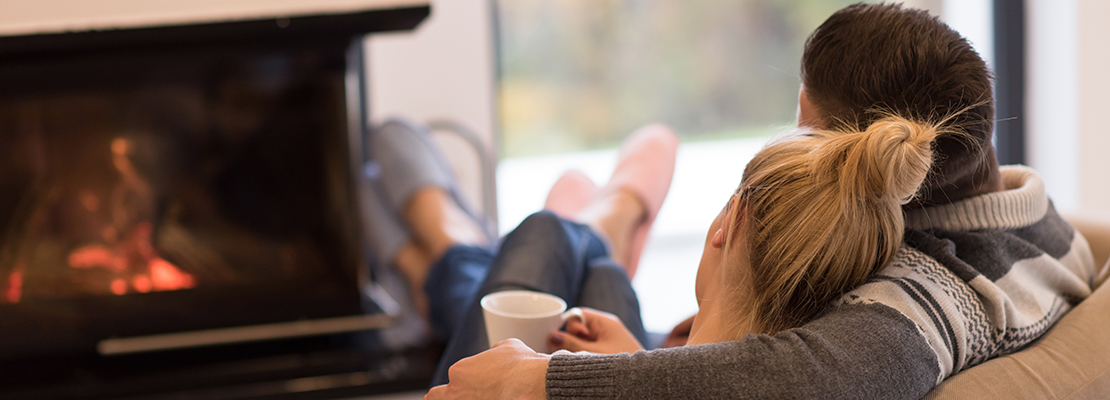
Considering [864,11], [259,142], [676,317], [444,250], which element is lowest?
[676,317]

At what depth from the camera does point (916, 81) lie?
61 cm

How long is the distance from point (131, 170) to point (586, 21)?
1.30 m

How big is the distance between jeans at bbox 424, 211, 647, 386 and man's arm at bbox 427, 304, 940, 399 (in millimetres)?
289

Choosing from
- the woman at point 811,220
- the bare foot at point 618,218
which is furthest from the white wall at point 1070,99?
the woman at point 811,220

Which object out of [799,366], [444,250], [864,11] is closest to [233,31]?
[444,250]

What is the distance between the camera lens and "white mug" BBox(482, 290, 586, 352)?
70 centimetres

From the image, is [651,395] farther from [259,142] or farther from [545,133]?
[545,133]

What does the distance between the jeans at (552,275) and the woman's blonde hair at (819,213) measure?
31 cm

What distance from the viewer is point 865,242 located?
55 cm

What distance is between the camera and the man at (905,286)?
1.53 ft

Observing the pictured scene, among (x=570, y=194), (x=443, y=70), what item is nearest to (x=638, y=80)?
(x=443, y=70)

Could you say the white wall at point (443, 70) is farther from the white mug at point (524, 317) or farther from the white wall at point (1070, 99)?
the white wall at point (1070, 99)

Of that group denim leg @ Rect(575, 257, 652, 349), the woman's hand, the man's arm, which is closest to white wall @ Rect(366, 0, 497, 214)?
denim leg @ Rect(575, 257, 652, 349)

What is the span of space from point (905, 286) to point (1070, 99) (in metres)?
1.70
